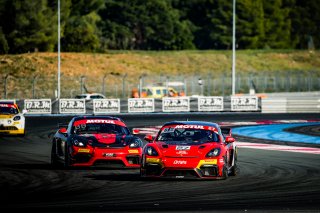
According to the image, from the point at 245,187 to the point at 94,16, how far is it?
8188 cm

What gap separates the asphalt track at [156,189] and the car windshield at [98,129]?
1.05 meters

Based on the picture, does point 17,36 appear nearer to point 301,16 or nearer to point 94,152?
point 301,16

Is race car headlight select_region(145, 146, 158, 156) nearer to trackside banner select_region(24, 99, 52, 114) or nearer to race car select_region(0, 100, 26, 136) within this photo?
race car select_region(0, 100, 26, 136)

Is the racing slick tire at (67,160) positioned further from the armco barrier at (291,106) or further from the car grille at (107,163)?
the armco barrier at (291,106)

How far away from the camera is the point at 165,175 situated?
57.1ft

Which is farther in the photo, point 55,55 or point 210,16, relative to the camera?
point 210,16

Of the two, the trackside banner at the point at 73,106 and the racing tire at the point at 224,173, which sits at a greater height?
the trackside banner at the point at 73,106

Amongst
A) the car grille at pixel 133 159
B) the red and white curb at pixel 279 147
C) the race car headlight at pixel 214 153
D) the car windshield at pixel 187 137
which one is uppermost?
A: the car windshield at pixel 187 137

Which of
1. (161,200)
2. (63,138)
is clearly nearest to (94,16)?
(63,138)

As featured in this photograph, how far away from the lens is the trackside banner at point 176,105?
5129 cm

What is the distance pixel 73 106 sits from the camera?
49844 millimetres

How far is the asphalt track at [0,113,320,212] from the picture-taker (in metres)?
13.7

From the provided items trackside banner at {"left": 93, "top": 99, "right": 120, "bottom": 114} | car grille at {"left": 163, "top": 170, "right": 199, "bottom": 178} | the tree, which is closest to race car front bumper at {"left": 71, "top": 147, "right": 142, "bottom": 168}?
car grille at {"left": 163, "top": 170, "right": 199, "bottom": 178}

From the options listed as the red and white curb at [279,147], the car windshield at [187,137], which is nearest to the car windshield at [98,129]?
the car windshield at [187,137]
